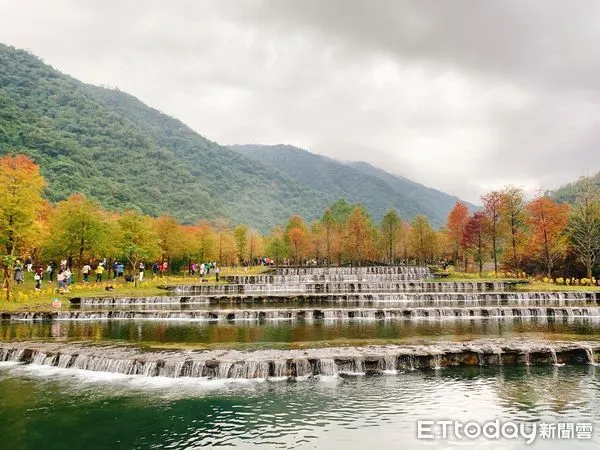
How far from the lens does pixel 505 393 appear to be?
1255cm

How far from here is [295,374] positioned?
14938 millimetres

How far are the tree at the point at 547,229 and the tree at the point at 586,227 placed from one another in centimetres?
124

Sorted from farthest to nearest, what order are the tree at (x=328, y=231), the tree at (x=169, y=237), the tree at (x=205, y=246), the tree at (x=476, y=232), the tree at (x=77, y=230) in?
the tree at (x=328, y=231), the tree at (x=205, y=246), the tree at (x=169, y=237), the tree at (x=476, y=232), the tree at (x=77, y=230)

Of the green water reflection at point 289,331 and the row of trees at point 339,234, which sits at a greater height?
the row of trees at point 339,234

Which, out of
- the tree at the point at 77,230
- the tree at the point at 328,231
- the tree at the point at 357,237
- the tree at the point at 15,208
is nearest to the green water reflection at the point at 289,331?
the tree at the point at 15,208

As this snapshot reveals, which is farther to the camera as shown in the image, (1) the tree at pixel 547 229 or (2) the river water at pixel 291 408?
(1) the tree at pixel 547 229

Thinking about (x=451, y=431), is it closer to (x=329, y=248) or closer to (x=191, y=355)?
(x=191, y=355)

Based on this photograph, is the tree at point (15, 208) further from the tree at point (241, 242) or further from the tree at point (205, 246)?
the tree at point (241, 242)

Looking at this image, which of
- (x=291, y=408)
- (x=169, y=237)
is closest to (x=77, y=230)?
(x=169, y=237)

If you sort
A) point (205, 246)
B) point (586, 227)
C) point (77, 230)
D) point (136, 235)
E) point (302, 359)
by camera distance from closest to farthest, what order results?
point (302, 359)
point (586, 227)
point (77, 230)
point (136, 235)
point (205, 246)

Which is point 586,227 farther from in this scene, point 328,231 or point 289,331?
point 328,231

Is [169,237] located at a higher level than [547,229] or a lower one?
higher

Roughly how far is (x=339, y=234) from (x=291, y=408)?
77256mm

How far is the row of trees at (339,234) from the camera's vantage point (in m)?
36.0
